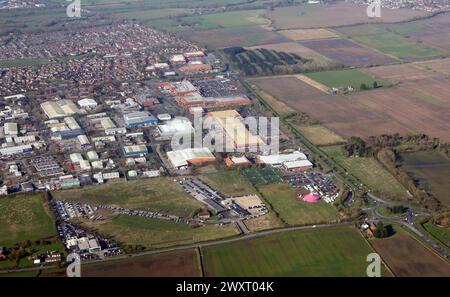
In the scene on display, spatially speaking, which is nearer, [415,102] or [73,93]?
[415,102]

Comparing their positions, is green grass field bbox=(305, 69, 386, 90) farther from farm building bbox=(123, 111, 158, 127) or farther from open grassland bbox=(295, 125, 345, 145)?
farm building bbox=(123, 111, 158, 127)

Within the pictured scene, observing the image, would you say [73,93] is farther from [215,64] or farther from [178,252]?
[178,252]

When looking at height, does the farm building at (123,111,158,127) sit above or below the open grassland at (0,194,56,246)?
above

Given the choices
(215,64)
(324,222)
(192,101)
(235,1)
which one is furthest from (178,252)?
(235,1)

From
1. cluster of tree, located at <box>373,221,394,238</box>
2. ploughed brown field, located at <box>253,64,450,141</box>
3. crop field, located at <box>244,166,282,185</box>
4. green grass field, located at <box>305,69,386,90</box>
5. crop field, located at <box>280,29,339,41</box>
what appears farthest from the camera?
crop field, located at <box>280,29,339,41</box>

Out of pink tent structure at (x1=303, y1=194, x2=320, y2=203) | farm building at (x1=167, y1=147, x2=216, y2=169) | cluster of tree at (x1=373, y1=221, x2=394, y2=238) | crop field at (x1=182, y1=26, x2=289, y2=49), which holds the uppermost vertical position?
crop field at (x1=182, y1=26, x2=289, y2=49)

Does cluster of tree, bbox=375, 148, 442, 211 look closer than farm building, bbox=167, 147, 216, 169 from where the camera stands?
Yes

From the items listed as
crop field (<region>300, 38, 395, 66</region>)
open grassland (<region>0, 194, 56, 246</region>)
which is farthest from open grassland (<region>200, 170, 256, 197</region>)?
crop field (<region>300, 38, 395, 66</region>)

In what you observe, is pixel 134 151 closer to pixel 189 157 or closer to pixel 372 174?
pixel 189 157
